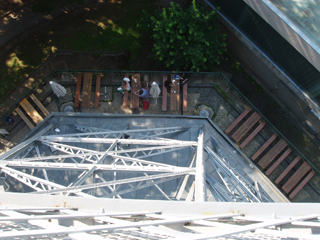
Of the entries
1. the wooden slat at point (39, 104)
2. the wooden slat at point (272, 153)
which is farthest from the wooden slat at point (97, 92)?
the wooden slat at point (272, 153)

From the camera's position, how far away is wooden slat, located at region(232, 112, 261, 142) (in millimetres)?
14336

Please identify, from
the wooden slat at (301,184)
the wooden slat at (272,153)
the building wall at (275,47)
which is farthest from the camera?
the wooden slat at (272,153)

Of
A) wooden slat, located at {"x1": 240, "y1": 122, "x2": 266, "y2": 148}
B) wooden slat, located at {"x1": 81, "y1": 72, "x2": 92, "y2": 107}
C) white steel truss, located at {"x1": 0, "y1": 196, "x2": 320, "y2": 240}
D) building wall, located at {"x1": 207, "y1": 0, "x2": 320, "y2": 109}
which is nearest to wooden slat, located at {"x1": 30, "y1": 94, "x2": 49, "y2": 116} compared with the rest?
wooden slat, located at {"x1": 81, "y1": 72, "x2": 92, "y2": 107}

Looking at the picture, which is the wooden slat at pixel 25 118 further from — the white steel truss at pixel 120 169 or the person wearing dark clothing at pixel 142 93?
the person wearing dark clothing at pixel 142 93

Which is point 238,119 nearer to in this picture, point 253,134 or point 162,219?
point 253,134

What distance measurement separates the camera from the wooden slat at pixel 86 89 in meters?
14.5

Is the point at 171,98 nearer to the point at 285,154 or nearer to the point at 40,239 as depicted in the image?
the point at 285,154

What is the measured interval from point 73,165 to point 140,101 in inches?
314

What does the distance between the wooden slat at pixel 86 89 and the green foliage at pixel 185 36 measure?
4478mm

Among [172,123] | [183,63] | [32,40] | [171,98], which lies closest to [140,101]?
[171,98]

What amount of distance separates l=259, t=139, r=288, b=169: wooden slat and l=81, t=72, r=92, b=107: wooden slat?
36.8 feet

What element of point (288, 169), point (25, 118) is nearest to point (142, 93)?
point (25, 118)

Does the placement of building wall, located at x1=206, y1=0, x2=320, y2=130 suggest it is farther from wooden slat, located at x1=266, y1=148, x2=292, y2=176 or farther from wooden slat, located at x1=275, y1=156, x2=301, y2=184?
wooden slat, located at x1=275, y1=156, x2=301, y2=184

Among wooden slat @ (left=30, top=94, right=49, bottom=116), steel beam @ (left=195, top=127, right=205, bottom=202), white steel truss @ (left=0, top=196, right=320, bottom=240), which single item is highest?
wooden slat @ (left=30, top=94, right=49, bottom=116)
